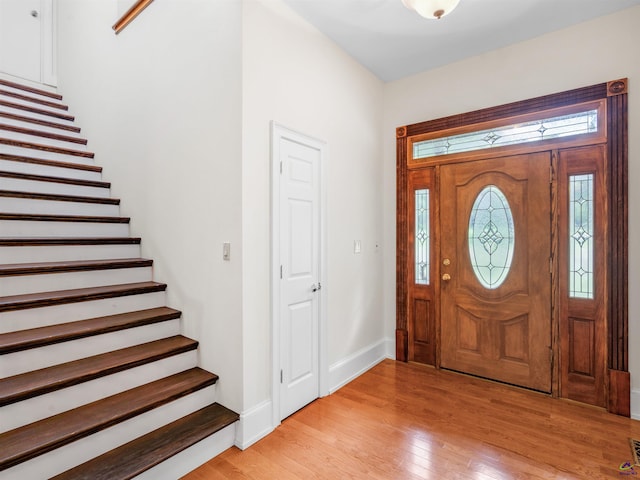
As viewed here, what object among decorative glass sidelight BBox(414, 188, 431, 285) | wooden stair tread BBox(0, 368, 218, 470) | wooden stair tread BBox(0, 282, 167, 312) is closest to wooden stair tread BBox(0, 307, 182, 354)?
wooden stair tread BBox(0, 282, 167, 312)

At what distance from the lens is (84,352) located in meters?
2.03

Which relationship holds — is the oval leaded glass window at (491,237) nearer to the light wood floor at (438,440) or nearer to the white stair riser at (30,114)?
the light wood floor at (438,440)

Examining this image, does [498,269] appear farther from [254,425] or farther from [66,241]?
[66,241]

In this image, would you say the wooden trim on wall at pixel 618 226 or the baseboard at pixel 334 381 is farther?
the wooden trim on wall at pixel 618 226

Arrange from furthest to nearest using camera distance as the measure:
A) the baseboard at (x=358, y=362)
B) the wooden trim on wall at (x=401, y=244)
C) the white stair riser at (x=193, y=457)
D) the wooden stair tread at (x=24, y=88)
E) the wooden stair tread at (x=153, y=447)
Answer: the wooden stair tread at (x=24, y=88) < the wooden trim on wall at (x=401, y=244) < the baseboard at (x=358, y=362) < the white stair riser at (x=193, y=457) < the wooden stair tread at (x=153, y=447)

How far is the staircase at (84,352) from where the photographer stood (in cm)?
163

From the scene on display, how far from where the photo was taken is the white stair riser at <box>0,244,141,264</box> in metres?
2.33

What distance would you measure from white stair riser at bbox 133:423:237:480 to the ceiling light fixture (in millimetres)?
2808

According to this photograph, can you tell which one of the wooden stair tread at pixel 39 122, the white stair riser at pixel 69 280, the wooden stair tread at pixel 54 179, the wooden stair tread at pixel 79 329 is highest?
the wooden stair tread at pixel 39 122

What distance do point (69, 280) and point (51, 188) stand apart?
3.90ft

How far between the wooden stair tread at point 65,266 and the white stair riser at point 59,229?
13.5 inches

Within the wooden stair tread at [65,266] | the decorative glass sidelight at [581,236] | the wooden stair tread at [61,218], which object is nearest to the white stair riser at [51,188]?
the wooden stair tread at [61,218]

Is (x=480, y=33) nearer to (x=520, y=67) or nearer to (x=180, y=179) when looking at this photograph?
(x=520, y=67)

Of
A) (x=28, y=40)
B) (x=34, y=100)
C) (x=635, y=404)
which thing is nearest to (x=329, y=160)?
(x=635, y=404)
